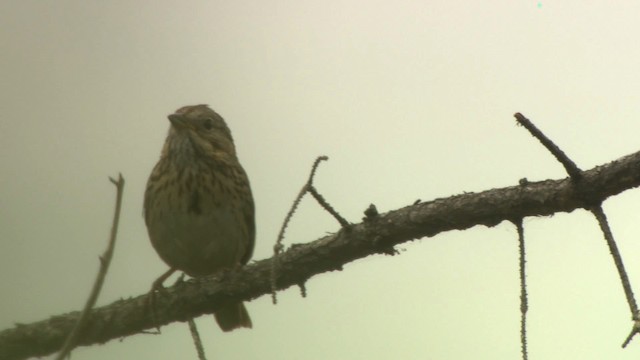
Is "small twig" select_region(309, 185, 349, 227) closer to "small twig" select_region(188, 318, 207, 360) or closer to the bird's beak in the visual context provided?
"small twig" select_region(188, 318, 207, 360)

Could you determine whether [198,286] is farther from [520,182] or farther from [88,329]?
[520,182]

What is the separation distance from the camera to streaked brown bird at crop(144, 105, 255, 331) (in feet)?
18.2

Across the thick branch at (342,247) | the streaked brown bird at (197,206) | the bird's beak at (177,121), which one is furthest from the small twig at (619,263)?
the bird's beak at (177,121)

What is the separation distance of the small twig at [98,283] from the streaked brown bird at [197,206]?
3.38 metres

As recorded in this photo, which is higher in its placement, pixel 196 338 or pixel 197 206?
pixel 197 206

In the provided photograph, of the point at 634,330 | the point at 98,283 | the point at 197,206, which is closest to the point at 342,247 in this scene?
the point at 634,330

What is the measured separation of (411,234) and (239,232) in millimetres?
2174

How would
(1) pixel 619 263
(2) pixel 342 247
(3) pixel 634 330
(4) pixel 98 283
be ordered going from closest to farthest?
(4) pixel 98 283, (3) pixel 634 330, (1) pixel 619 263, (2) pixel 342 247

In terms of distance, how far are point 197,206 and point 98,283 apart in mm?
3741

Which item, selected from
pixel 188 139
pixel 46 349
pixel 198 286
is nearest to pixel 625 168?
pixel 198 286

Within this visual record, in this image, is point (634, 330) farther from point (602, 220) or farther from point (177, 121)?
point (177, 121)

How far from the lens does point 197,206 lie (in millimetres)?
5598

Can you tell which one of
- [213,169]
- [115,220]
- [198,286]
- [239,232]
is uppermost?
[213,169]

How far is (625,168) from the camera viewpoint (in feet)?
9.95
